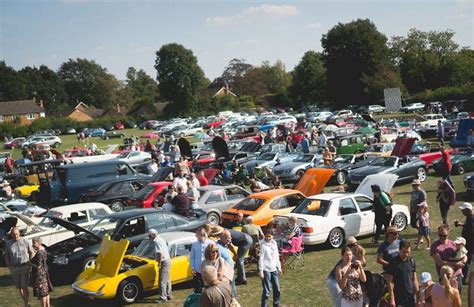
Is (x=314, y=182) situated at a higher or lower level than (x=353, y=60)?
lower

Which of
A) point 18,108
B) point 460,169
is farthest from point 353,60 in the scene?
point 18,108

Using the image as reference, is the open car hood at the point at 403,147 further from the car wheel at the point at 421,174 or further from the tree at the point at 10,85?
the tree at the point at 10,85

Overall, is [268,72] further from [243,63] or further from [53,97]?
[53,97]

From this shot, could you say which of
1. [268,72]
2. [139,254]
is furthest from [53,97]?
[139,254]

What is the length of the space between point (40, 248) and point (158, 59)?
3417 inches

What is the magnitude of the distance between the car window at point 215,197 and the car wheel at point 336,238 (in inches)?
191

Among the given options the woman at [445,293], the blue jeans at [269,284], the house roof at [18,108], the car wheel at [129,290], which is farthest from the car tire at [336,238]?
the house roof at [18,108]

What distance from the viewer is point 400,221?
1404 cm

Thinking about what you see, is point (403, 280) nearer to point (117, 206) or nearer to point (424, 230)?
point (424, 230)

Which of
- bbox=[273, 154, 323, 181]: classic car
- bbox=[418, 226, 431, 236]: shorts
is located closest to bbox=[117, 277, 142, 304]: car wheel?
bbox=[418, 226, 431, 236]: shorts

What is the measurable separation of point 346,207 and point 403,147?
34.6 feet

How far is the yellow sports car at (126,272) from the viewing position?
10.0 m

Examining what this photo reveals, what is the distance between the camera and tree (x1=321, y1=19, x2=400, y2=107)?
252 ft

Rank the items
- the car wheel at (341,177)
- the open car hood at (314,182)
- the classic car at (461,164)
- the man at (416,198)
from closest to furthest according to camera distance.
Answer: the man at (416,198) < the open car hood at (314,182) < the classic car at (461,164) < the car wheel at (341,177)
